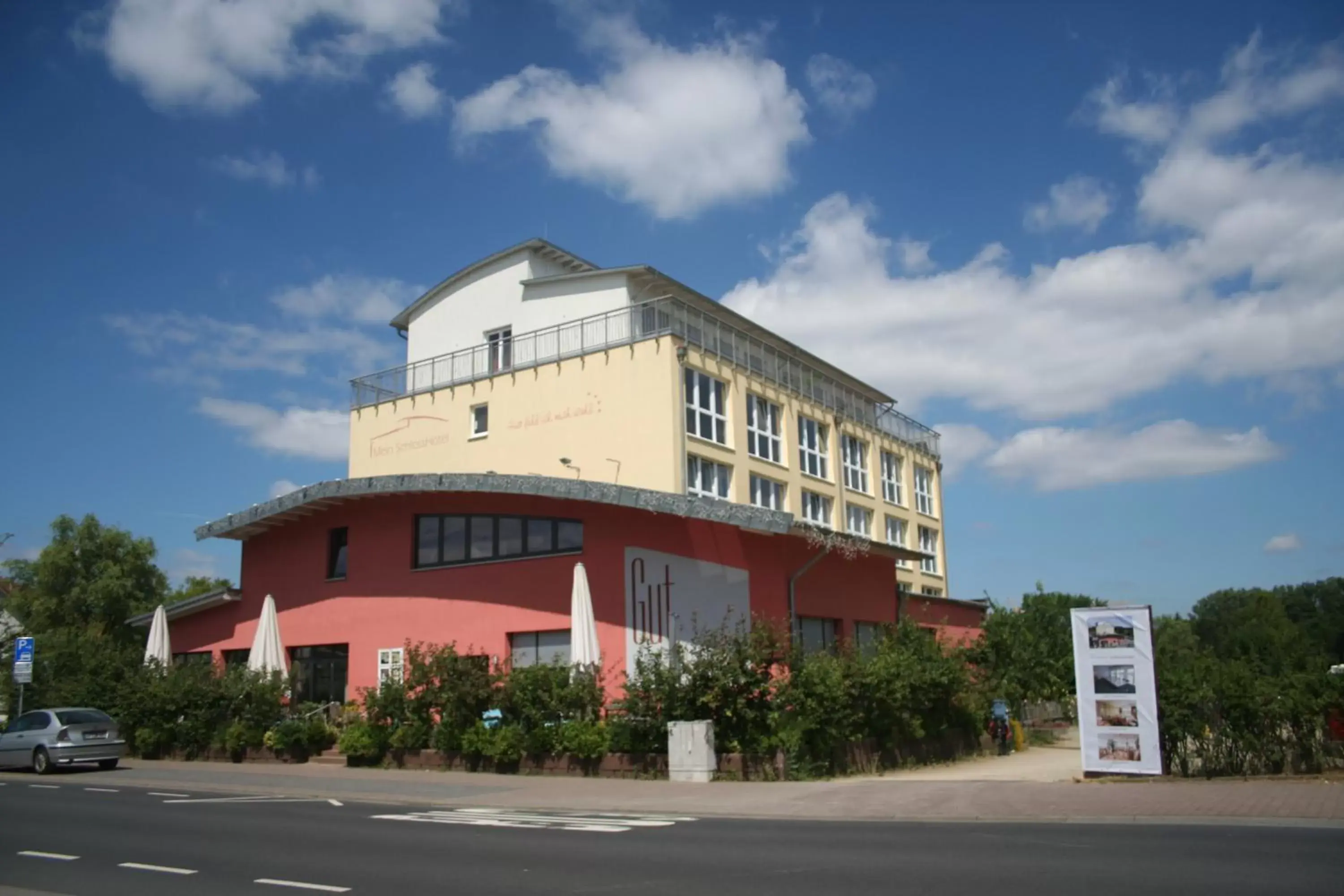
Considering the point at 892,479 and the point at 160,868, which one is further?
the point at 892,479

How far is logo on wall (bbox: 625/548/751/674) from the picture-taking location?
23828 millimetres

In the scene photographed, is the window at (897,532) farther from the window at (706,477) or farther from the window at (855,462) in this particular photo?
the window at (706,477)

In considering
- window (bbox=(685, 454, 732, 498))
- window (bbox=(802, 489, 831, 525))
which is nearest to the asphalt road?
window (bbox=(685, 454, 732, 498))

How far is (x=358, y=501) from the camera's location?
28891 millimetres

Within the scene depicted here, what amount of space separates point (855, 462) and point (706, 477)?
507 inches

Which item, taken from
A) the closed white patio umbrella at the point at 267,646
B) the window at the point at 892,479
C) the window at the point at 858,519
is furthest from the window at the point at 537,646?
the window at the point at 892,479

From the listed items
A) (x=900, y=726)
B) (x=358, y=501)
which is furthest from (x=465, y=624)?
(x=900, y=726)

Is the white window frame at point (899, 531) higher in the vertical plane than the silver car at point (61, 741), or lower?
higher

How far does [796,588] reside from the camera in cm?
2605

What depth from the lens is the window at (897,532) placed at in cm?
5012

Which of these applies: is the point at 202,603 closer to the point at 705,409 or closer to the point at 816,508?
the point at 705,409

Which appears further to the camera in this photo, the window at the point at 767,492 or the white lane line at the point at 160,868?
→ the window at the point at 767,492

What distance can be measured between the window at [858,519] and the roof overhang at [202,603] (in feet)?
77.4

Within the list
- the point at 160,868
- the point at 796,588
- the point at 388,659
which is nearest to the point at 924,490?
the point at 796,588
